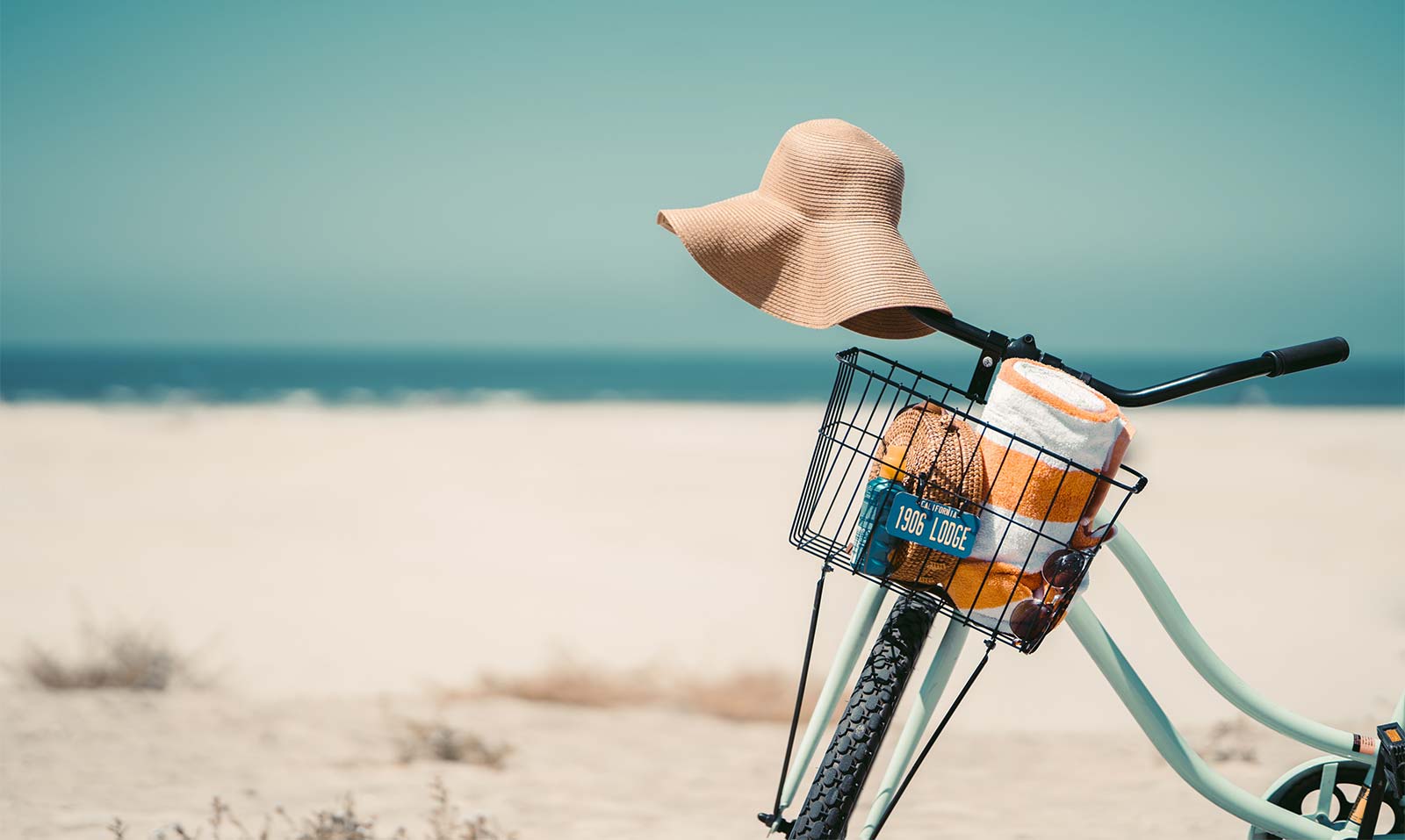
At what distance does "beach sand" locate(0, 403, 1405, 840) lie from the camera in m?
4.59

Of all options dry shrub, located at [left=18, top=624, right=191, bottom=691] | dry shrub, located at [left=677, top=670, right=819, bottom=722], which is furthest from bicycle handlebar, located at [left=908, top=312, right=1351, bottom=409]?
dry shrub, located at [left=18, top=624, right=191, bottom=691]

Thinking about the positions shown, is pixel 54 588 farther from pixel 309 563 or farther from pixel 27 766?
pixel 27 766

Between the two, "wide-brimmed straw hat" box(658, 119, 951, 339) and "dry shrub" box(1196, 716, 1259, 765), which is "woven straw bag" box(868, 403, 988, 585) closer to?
"wide-brimmed straw hat" box(658, 119, 951, 339)

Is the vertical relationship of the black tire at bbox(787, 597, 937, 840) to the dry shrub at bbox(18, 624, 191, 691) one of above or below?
above

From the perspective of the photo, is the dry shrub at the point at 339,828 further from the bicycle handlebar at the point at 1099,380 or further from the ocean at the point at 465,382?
the ocean at the point at 465,382

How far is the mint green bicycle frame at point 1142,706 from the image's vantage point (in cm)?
229

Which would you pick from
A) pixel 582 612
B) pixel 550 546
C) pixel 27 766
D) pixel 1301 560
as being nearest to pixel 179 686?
pixel 27 766

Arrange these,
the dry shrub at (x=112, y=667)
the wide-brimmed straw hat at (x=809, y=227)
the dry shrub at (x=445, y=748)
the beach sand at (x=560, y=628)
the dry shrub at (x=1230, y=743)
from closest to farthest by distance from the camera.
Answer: the wide-brimmed straw hat at (x=809, y=227), the beach sand at (x=560, y=628), the dry shrub at (x=445, y=748), the dry shrub at (x=1230, y=743), the dry shrub at (x=112, y=667)

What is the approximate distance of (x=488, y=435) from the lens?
16.9 meters

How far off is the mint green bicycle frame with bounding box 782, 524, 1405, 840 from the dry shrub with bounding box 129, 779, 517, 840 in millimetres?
1652

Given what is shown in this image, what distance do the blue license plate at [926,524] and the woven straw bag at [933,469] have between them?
27mm

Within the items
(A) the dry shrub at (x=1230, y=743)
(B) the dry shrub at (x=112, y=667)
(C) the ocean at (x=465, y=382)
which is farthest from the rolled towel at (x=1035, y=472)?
(C) the ocean at (x=465, y=382)

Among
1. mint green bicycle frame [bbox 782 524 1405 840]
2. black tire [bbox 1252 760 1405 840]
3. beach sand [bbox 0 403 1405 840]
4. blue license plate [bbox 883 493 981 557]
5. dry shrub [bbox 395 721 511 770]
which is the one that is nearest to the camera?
blue license plate [bbox 883 493 981 557]

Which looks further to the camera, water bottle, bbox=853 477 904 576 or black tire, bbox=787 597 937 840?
black tire, bbox=787 597 937 840
